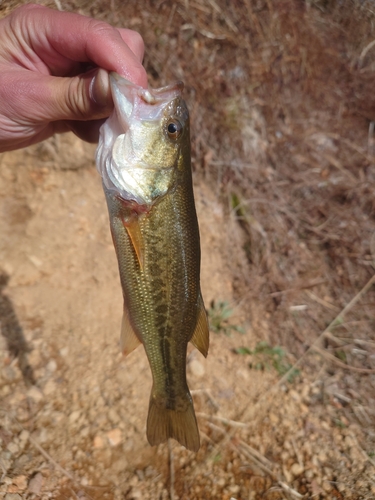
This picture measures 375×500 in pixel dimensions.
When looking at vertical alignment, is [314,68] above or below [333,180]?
above

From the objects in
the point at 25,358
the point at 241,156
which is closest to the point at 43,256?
the point at 25,358

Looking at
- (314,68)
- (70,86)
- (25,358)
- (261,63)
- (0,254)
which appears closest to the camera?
(70,86)

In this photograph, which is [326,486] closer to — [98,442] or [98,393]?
[98,442]

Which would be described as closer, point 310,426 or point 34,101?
point 34,101

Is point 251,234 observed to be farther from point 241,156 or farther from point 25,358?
point 25,358

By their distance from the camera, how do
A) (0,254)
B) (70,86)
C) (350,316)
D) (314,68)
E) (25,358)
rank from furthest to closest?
(314,68)
(350,316)
(0,254)
(25,358)
(70,86)

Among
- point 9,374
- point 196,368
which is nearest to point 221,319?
point 196,368
